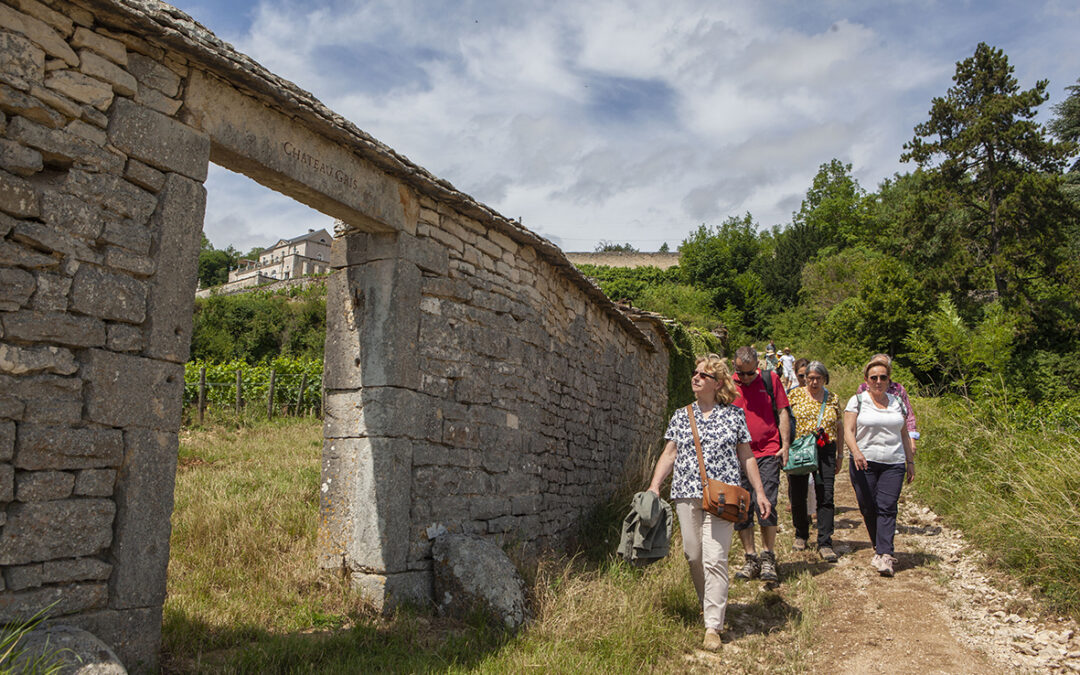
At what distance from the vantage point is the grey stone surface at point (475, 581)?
4.47 metres

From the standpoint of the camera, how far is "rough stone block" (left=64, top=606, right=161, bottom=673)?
309 cm

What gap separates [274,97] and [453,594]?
328cm

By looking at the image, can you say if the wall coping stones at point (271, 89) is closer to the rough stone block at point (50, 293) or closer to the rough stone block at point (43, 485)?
the rough stone block at point (50, 293)

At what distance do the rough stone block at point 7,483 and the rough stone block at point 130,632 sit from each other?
56 centimetres

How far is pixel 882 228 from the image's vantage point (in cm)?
3625

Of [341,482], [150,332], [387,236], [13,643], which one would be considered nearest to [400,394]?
[341,482]

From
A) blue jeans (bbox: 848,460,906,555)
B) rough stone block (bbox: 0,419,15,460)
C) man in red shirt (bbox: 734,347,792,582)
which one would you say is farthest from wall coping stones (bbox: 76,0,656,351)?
blue jeans (bbox: 848,460,906,555)

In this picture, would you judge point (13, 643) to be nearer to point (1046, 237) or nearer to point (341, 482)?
point (341, 482)

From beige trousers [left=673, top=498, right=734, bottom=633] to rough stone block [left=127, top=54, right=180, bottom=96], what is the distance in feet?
12.2

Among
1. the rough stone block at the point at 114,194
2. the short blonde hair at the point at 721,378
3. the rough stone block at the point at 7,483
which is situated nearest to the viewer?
the rough stone block at the point at 7,483

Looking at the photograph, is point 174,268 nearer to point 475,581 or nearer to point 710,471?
point 475,581

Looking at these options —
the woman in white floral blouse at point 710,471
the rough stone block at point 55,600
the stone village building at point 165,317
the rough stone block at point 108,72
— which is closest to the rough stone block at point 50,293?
the stone village building at point 165,317

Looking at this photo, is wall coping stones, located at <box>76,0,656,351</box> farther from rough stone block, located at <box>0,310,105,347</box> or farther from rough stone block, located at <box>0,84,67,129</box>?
rough stone block, located at <box>0,310,105,347</box>

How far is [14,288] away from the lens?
9.62 feet
